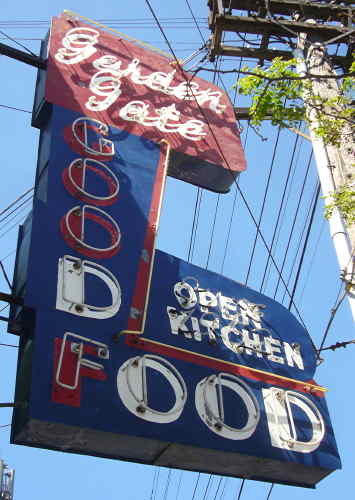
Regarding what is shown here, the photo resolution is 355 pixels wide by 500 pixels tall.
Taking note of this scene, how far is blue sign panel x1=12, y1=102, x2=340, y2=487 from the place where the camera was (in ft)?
27.6

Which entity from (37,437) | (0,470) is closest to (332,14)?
(37,437)

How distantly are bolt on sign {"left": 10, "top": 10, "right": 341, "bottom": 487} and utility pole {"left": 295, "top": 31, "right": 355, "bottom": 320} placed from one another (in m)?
2.37

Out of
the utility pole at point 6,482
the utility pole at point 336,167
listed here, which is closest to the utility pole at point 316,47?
the utility pole at point 336,167

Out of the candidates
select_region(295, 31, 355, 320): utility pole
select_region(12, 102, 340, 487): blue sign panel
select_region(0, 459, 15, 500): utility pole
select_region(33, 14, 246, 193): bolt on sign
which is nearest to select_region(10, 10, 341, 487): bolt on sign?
select_region(12, 102, 340, 487): blue sign panel

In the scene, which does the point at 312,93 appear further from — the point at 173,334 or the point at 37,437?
the point at 37,437

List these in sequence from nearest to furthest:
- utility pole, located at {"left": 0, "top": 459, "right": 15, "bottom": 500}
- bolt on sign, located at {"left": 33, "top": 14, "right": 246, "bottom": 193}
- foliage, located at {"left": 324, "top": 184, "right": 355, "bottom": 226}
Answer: foliage, located at {"left": 324, "top": 184, "right": 355, "bottom": 226} < bolt on sign, located at {"left": 33, "top": 14, "right": 246, "bottom": 193} < utility pole, located at {"left": 0, "top": 459, "right": 15, "bottom": 500}

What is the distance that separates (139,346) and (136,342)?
7cm

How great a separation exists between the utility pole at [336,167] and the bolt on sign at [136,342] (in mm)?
2367

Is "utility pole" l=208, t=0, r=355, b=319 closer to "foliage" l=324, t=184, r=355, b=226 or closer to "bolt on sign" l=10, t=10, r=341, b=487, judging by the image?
"foliage" l=324, t=184, r=355, b=226

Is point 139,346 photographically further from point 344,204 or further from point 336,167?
point 336,167

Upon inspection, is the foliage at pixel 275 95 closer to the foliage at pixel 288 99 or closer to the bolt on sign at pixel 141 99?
the foliage at pixel 288 99

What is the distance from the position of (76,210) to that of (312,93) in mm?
3446

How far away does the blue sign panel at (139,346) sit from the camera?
842 centimetres

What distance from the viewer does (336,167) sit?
348 inches
